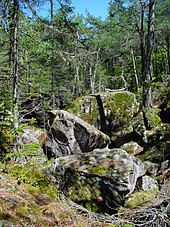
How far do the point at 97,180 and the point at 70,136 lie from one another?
478 cm

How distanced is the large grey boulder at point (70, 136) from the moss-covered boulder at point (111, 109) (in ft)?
5.08

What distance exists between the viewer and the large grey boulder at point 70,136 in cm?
924

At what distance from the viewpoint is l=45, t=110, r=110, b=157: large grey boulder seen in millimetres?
9242

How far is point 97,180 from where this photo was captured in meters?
4.72

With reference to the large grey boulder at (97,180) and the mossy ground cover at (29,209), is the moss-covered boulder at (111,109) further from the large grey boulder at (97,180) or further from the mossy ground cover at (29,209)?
the mossy ground cover at (29,209)

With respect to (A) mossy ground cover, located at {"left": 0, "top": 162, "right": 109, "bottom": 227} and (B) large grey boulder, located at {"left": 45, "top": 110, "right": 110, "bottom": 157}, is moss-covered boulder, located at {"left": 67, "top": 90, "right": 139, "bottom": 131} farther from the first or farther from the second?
(A) mossy ground cover, located at {"left": 0, "top": 162, "right": 109, "bottom": 227}

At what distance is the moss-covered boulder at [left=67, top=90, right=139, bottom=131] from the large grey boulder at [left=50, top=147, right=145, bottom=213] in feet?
19.4

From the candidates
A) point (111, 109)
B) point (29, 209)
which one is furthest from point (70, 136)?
point (29, 209)

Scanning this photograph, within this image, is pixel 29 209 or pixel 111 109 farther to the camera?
pixel 111 109

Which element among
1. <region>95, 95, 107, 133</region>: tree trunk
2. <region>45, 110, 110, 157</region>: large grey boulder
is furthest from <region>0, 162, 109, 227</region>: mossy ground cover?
<region>95, 95, 107, 133</region>: tree trunk

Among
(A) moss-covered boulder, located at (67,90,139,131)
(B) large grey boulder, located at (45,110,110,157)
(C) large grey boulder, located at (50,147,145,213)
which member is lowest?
(C) large grey boulder, located at (50,147,145,213)

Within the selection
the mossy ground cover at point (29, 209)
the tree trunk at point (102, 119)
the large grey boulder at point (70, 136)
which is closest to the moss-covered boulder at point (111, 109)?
the tree trunk at point (102, 119)

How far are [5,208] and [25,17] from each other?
5.28 m

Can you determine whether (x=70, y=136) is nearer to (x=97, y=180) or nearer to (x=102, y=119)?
(x=102, y=119)
